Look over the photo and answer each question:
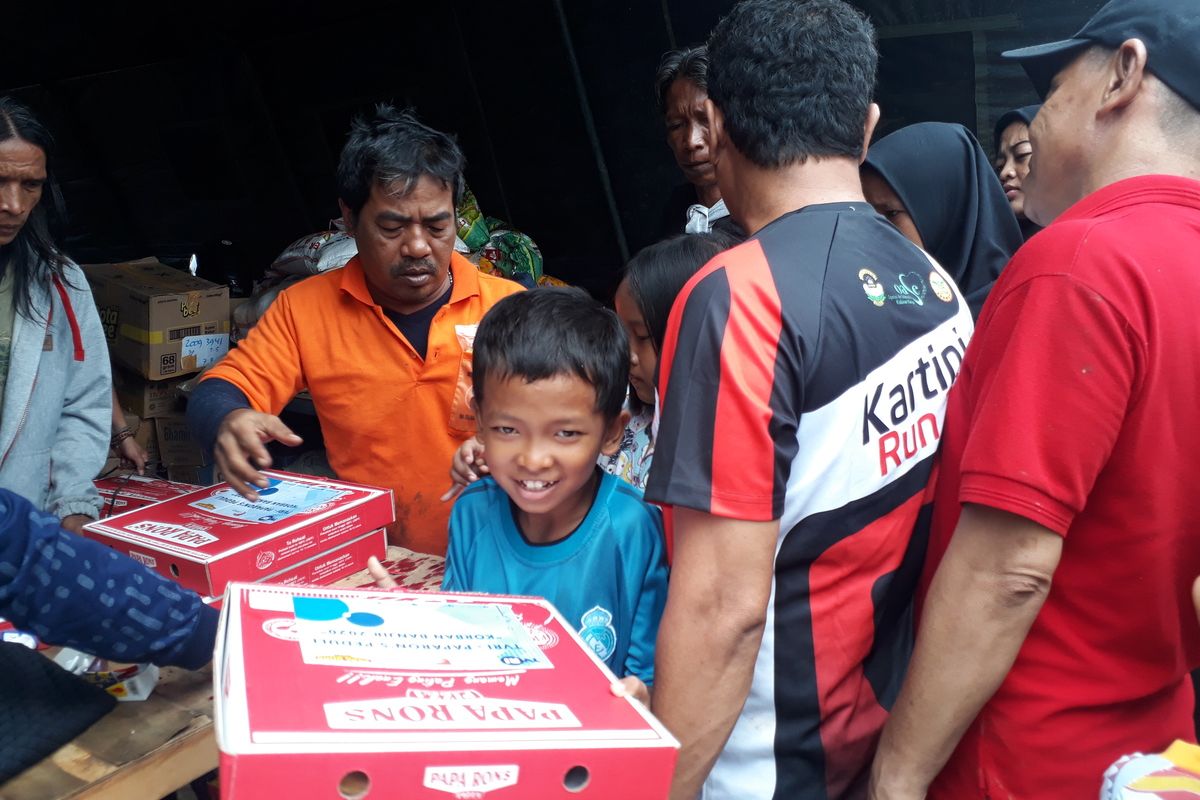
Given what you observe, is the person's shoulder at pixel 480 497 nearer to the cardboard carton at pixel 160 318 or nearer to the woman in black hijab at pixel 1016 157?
the woman in black hijab at pixel 1016 157

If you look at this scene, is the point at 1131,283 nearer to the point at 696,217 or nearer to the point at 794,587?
the point at 794,587

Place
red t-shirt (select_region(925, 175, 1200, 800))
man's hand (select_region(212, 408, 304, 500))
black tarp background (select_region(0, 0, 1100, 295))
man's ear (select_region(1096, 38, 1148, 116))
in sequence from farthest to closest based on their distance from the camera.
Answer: black tarp background (select_region(0, 0, 1100, 295))
man's hand (select_region(212, 408, 304, 500))
man's ear (select_region(1096, 38, 1148, 116))
red t-shirt (select_region(925, 175, 1200, 800))

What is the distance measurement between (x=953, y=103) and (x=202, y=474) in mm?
3275

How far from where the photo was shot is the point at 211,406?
2.12m

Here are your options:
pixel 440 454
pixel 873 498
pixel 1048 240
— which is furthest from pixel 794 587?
pixel 440 454

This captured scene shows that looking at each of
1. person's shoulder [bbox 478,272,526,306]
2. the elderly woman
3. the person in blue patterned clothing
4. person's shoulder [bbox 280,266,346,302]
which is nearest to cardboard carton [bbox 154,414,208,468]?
person's shoulder [bbox 280,266,346,302]

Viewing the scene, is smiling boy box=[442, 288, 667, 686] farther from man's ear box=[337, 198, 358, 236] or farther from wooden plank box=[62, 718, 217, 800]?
man's ear box=[337, 198, 358, 236]

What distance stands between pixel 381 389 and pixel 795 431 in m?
1.51

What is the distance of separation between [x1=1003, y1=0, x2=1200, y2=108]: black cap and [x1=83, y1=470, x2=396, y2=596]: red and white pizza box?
1582 millimetres

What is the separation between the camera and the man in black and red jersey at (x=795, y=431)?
1.08m

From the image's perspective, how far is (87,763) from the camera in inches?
51.8

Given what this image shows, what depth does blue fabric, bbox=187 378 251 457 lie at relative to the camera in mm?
2062

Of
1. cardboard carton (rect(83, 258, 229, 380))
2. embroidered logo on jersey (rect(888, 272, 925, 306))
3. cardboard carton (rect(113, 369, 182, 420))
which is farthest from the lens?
cardboard carton (rect(113, 369, 182, 420))

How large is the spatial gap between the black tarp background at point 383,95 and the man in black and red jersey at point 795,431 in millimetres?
2457
